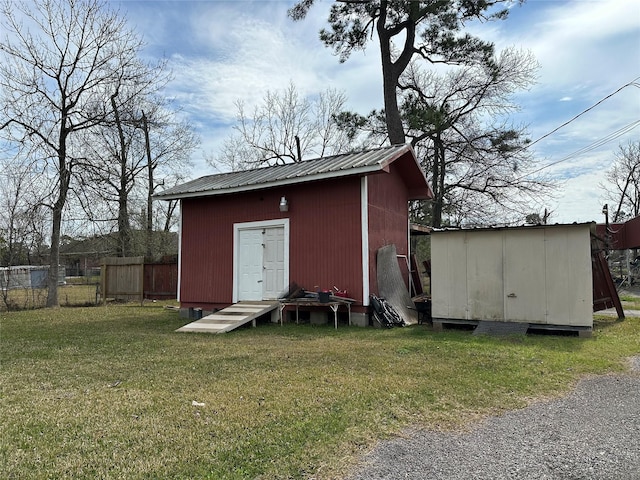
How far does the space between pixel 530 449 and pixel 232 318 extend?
6460mm

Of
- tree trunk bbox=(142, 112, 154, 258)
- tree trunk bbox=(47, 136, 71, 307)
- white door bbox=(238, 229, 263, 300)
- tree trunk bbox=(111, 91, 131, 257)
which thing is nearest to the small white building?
white door bbox=(238, 229, 263, 300)

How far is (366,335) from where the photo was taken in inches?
298

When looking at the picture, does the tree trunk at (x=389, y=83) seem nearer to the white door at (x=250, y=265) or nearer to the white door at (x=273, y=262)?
the white door at (x=273, y=262)

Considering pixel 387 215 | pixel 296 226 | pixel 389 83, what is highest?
pixel 389 83

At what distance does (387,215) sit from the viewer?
10008mm

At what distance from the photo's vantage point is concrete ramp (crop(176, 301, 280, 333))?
8109mm

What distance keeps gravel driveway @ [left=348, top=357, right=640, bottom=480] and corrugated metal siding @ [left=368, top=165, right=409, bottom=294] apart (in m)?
5.52

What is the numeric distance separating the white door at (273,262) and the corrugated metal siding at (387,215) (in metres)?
2.05

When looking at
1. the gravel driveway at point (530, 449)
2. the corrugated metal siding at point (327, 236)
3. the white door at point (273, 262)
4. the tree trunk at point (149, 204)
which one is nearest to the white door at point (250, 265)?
the white door at point (273, 262)

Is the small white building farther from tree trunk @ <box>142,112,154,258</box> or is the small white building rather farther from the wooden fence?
tree trunk @ <box>142,112,154,258</box>

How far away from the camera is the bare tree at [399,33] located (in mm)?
15758

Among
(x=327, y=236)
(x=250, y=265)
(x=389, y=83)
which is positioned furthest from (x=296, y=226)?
(x=389, y=83)

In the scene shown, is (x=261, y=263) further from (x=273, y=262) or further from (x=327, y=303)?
(x=327, y=303)

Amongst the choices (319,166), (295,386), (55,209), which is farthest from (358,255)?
(55,209)
